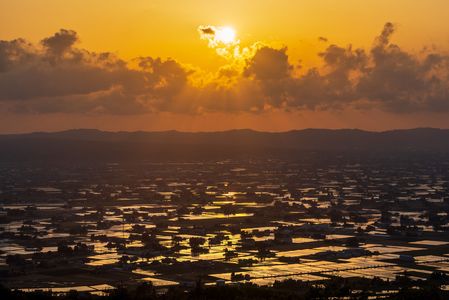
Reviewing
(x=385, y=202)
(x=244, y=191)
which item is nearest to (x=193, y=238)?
(x=385, y=202)

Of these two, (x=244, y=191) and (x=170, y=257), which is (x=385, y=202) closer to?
(x=244, y=191)

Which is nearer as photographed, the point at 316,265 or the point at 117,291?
the point at 117,291

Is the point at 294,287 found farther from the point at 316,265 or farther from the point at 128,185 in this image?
the point at 128,185

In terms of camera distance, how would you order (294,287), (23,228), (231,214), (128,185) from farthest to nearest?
(128,185) → (231,214) → (23,228) → (294,287)

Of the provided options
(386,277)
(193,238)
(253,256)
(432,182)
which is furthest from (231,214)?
(432,182)

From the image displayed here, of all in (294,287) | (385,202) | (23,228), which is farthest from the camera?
(385,202)

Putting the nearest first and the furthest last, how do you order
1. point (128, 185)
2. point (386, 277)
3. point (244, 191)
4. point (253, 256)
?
1. point (386, 277)
2. point (253, 256)
3. point (244, 191)
4. point (128, 185)
